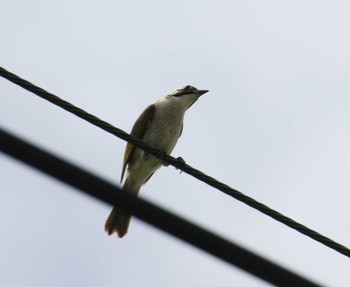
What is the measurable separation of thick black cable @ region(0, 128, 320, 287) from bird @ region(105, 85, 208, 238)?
23.6 feet

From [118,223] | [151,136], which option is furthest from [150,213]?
[118,223]

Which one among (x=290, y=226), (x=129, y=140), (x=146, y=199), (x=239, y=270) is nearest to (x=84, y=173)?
(x=146, y=199)

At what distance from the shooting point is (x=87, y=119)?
398 cm

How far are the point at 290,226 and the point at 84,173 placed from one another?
2320 millimetres

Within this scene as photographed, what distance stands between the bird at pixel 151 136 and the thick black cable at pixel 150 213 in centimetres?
720

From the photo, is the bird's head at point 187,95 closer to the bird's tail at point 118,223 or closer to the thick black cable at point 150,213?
the bird's tail at point 118,223

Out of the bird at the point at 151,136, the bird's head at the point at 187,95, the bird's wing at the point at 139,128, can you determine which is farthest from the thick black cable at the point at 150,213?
the bird's head at the point at 187,95

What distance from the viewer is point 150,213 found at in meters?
1.50

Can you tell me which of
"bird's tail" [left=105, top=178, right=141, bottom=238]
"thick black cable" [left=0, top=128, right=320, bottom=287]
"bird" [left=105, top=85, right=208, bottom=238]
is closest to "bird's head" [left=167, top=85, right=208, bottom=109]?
"bird" [left=105, top=85, right=208, bottom=238]

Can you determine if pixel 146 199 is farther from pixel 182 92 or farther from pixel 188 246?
pixel 182 92

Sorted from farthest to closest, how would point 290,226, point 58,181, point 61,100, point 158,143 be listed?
point 158,143
point 61,100
point 290,226
point 58,181

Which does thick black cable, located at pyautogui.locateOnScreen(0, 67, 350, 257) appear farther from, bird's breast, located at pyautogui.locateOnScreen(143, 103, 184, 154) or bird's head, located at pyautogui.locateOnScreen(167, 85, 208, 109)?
bird's head, located at pyautogui.locateOnScreen(167, 85, 208, 109)

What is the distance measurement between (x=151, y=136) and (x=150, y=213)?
7411 millimetres

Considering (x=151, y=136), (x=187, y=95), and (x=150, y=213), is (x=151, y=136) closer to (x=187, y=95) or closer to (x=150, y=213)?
(x=187, y=95)
